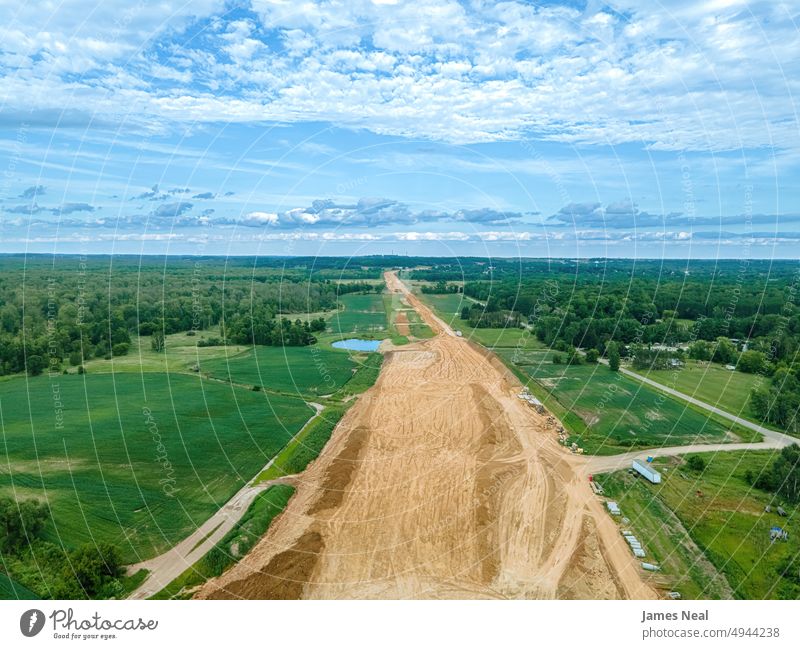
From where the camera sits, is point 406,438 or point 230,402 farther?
point 230,402

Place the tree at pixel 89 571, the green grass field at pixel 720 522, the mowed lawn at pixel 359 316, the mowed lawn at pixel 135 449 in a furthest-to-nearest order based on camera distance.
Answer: the mowed lawn at pixel 359 316, the mowed lawn at pixel 135 449, the green grass field at pixel 720 522, the tree at pixel 89 571

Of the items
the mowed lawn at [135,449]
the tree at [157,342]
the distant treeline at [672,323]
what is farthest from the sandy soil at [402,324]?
the tree at [157,342]

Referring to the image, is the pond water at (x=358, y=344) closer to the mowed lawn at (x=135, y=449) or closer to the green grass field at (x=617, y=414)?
the mowed lawn at (x=135, y=449)

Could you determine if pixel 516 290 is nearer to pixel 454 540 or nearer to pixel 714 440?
pixel 714 440

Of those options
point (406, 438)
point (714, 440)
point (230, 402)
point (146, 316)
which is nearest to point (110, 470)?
point (230, 402)

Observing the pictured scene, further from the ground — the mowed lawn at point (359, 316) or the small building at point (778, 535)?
the mowed lawn at point (359, 316)
